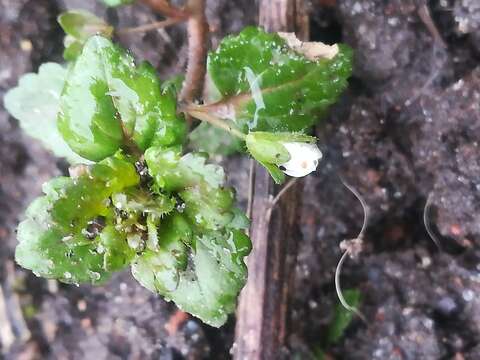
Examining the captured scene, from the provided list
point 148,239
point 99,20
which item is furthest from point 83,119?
point 99,20

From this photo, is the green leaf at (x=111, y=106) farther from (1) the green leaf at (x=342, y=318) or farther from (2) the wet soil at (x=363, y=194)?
(1) the green leaf at (x=342, y=318)

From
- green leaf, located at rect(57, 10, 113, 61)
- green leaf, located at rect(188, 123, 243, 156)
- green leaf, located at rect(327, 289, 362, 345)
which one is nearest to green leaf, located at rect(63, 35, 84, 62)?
green leaf, located at rect(57, 10, 113, 61)

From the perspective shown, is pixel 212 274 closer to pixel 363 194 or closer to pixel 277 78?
pixel 277 78

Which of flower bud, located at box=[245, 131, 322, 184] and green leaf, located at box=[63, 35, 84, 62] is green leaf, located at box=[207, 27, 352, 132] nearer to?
flower bud, located at box=[245, 131, 322, 184]

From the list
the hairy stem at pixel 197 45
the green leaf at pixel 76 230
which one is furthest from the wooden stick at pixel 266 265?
the green leaf at pixel 76 230

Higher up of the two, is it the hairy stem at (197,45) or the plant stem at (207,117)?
the hairy stem at (197,45)

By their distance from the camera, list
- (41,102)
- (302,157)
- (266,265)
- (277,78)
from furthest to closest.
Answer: (41,102)
(266,265)
(277,78)
(302,157)

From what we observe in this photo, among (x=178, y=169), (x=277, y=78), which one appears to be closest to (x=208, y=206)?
(x=178, y=169)
